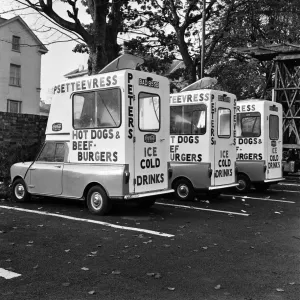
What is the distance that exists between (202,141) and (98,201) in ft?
11.2

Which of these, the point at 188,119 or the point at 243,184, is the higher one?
the point at 188,119

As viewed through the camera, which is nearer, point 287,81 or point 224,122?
point 224,122

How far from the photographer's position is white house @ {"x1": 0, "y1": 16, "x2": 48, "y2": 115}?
107ft

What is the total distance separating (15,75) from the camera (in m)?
33.9

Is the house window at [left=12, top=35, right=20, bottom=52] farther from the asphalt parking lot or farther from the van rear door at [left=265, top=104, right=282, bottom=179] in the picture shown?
the asphalt parking lot

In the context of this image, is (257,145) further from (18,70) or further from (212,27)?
(18,70)

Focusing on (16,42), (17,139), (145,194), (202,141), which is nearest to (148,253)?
(145,194)

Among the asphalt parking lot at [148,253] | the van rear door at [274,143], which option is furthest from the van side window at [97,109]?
the van rear door at [274,143]

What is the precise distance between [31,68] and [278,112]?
26166mm

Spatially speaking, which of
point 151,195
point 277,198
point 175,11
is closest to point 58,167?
point 151,195

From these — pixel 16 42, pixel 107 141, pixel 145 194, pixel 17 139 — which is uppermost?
pixel 16 42

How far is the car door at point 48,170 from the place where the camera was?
900cm

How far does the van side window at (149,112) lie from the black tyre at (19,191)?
331 centimetres

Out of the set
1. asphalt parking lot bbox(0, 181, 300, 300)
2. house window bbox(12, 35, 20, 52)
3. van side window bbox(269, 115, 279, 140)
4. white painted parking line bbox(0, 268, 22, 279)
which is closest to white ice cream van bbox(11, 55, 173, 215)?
asphalt parking lot bbox(0, 181, 300, 300)
